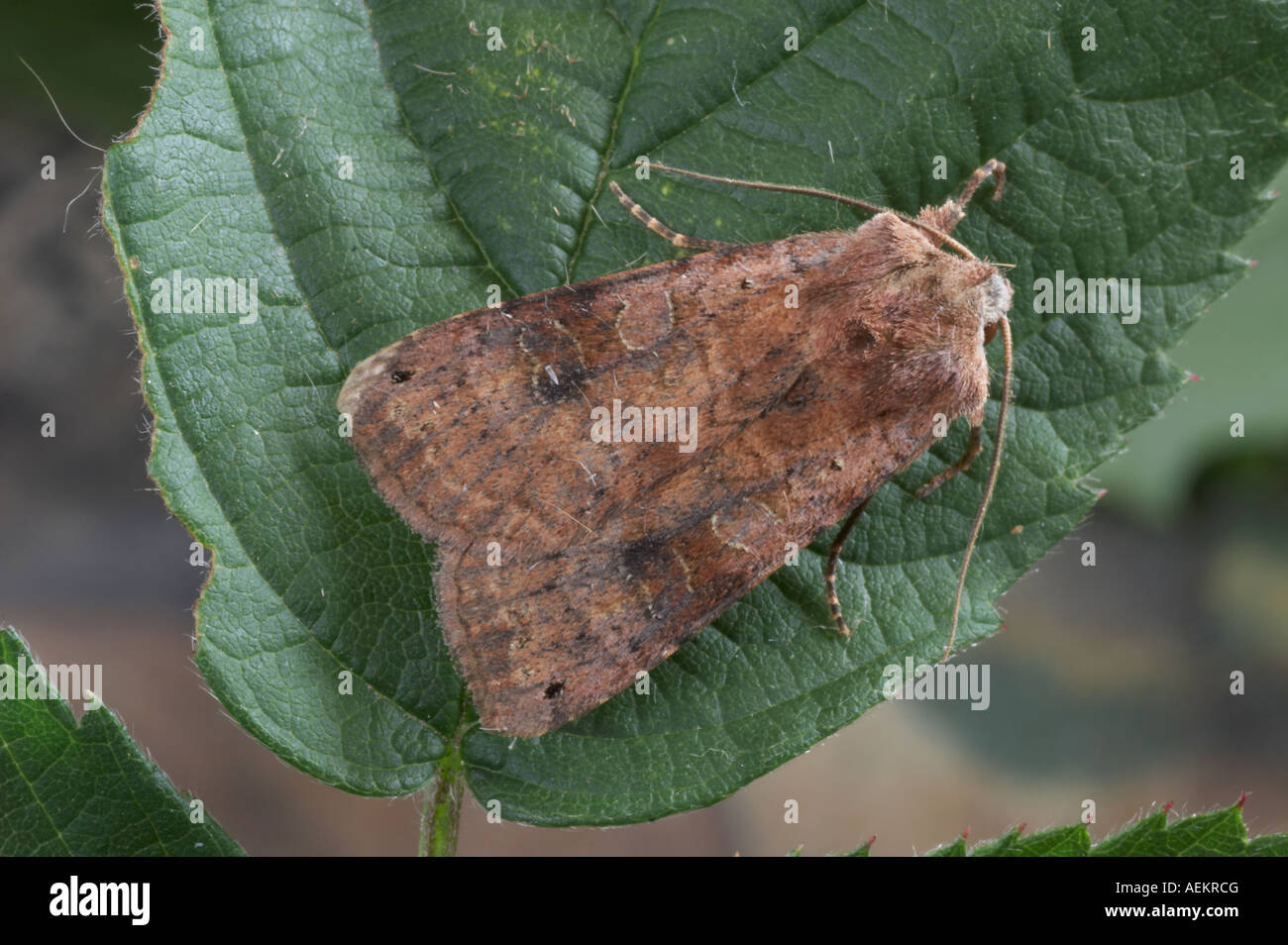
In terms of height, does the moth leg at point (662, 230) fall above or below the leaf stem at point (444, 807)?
above

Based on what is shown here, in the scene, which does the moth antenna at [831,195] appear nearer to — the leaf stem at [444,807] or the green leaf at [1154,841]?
the green leaf at [1154,841]

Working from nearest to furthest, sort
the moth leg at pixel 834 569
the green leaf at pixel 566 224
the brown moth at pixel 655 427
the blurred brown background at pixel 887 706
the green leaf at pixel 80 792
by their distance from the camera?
the green leaf at pixel 80 792 → the green leaf at pixel 566 224 → the brown moth at pixel 655 427 → the moth leg at pixel 834 569 → the blurred brown background at pixel 887 706

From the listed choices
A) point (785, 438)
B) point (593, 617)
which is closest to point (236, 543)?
point (593, 617)

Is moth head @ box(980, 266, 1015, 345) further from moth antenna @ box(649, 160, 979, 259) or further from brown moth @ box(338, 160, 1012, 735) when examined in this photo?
moth antenna @ box(649, 160, 979, 259)

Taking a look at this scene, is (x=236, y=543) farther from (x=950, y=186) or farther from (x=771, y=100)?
(x=950, y=186)

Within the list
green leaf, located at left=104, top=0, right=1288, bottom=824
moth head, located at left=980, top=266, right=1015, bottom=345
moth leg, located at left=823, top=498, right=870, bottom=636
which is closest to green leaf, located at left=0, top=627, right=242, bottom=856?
green leaf, located at left=104, top=0, right=1288, bottom=824

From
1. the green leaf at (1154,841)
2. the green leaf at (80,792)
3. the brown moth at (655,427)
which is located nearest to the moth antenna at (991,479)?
the brown moth at (655,427)

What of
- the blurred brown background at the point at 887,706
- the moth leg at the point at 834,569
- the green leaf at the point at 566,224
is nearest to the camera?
the green leaf at the point at 566,224
